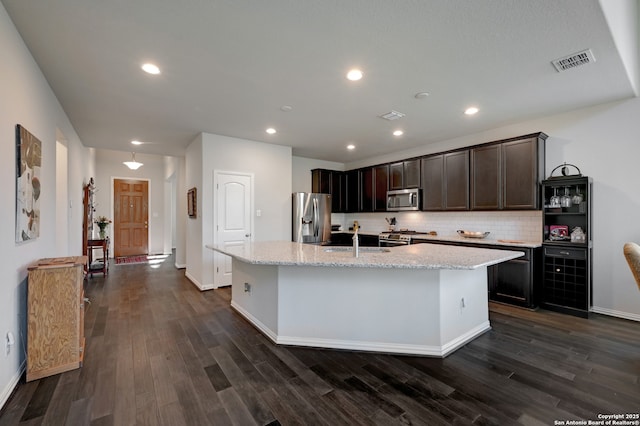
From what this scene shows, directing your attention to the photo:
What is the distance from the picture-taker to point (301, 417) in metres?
1.81

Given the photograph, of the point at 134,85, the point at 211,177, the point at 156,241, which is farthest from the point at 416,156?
the point at 156,241

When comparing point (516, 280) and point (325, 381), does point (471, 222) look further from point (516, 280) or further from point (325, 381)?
point (325, 381)

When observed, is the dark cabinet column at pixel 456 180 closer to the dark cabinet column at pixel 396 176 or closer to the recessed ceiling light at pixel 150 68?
the dark cabinet column at pixel 396 176

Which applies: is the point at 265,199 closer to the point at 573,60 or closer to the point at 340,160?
the point at 340,160

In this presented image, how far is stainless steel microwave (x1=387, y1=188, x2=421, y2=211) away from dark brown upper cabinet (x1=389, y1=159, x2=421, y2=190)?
108 millimetres

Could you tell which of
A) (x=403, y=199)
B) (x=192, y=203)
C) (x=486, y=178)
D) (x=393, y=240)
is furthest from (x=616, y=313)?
(x=192, y=203)

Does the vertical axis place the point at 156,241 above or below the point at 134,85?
below

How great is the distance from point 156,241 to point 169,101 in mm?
6907

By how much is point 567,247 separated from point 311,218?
3.97 meters

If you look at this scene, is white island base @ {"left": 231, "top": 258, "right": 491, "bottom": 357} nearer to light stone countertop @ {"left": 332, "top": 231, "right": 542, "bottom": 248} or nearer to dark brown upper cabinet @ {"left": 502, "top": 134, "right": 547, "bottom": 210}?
light stone countertop @ {"left": 332, "top": 231, "right": 542, "bottom": 248}

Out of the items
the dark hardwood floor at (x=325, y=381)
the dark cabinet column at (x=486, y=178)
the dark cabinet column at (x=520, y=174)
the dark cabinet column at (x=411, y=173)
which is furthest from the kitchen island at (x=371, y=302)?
the dark cabinet column at (x=411, y=173)

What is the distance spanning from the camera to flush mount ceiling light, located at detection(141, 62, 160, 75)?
2.62 meters

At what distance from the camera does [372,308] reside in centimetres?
267

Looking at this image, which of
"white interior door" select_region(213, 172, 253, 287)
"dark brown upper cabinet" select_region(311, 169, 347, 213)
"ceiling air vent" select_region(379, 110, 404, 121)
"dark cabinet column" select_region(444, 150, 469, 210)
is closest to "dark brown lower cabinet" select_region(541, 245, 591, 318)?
"dark cabinet column" select_region(444, 150, 469, 210)
